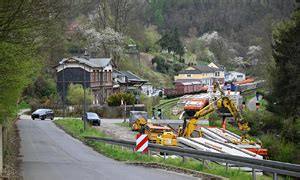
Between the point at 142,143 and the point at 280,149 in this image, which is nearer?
the point at 142,143

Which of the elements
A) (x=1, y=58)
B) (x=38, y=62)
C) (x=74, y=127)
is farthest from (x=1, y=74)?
(x=74, y=127)

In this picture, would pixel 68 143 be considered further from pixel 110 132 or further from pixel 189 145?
pixel 110 132

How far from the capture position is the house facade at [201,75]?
4456 inches

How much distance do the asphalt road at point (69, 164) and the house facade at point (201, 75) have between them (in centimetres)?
7834

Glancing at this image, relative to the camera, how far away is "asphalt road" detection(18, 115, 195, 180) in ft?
58.0

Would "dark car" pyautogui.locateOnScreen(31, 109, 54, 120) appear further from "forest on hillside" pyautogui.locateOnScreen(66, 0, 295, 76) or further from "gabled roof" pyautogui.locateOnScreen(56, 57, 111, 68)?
"forest on hillside" pyautogui.locateOnScreen(66, 0, 295, 76)

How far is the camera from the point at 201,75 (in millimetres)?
118500

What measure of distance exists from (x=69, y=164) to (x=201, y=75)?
321 feet

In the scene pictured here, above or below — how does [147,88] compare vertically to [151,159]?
above

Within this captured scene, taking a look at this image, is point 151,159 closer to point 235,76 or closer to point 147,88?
point 147,88

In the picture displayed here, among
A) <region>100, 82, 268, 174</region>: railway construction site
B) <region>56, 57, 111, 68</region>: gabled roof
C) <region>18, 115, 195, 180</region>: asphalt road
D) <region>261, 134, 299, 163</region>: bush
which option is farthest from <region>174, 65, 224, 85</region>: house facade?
<region>18, 115, 195, 180</region>: asphalt road

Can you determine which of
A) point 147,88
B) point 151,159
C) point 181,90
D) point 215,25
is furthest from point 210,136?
point 215,25

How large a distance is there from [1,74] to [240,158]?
295 inches

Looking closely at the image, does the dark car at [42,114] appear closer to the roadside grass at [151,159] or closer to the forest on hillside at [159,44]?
the forest on hillside at [159,44]
